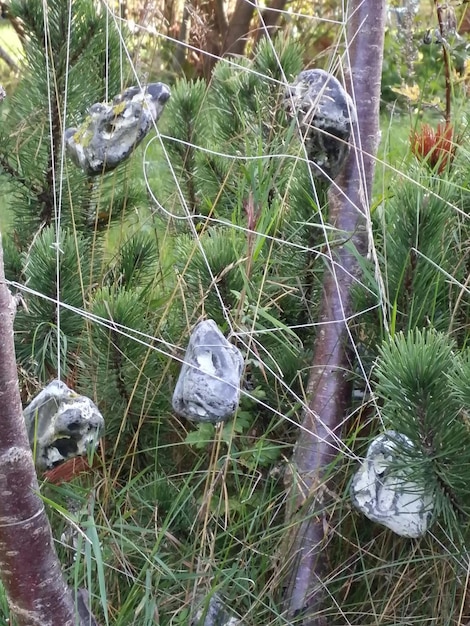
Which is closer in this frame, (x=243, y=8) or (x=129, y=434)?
(x=129, y=434)

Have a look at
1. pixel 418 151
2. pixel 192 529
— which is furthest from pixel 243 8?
pixel 192 529

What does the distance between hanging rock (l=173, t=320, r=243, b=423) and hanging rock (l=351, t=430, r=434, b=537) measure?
0.16m

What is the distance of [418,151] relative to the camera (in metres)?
1.10

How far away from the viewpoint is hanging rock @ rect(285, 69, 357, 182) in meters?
0.75

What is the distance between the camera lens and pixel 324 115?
29.9 inches

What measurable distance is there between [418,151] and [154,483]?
0.63 meters

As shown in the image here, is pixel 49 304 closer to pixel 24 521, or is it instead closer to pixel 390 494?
pixel 24 521

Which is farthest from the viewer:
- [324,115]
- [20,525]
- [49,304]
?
[49,304]

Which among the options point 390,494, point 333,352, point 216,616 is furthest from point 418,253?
point 216,616

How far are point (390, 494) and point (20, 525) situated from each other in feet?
1.17

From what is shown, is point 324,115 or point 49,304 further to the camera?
point 49,304

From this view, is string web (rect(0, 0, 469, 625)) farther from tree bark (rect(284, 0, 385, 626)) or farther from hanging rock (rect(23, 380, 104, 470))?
hanging rock (rect(23, 380, 104, 470))

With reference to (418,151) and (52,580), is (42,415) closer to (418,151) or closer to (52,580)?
(52,580)

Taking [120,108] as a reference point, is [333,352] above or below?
below
